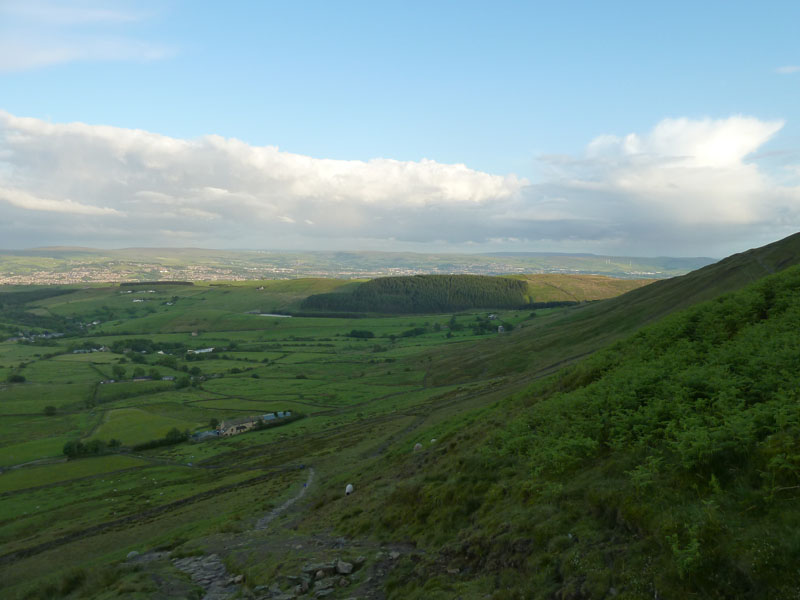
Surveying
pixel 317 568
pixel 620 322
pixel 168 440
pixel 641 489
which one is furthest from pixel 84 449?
pixel 620 322

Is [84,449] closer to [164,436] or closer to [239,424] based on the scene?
[164,436]

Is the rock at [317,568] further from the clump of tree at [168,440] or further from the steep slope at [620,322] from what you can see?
the clump of tree at [168,440]

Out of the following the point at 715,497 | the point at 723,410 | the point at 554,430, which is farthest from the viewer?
the point at 554,430

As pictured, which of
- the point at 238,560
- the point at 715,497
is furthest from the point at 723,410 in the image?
the point at 238,560

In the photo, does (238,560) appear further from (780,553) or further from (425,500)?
(780,553)

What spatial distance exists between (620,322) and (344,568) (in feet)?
309

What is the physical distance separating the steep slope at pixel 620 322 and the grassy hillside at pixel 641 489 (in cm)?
4762

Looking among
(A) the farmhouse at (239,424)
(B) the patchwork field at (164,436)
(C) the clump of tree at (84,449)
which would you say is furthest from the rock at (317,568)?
(C) the clump of tree at (84,449)

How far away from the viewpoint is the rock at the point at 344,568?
19.7m

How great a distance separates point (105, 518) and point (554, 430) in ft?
201

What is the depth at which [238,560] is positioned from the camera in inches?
1013

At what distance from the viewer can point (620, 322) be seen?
98750 mm

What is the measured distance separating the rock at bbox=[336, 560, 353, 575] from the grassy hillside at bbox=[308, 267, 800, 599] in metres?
2.79

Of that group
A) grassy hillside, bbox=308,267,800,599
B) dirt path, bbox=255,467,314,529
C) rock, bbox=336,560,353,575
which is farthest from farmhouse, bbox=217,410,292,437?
rock, bbox=336,560,353,575
